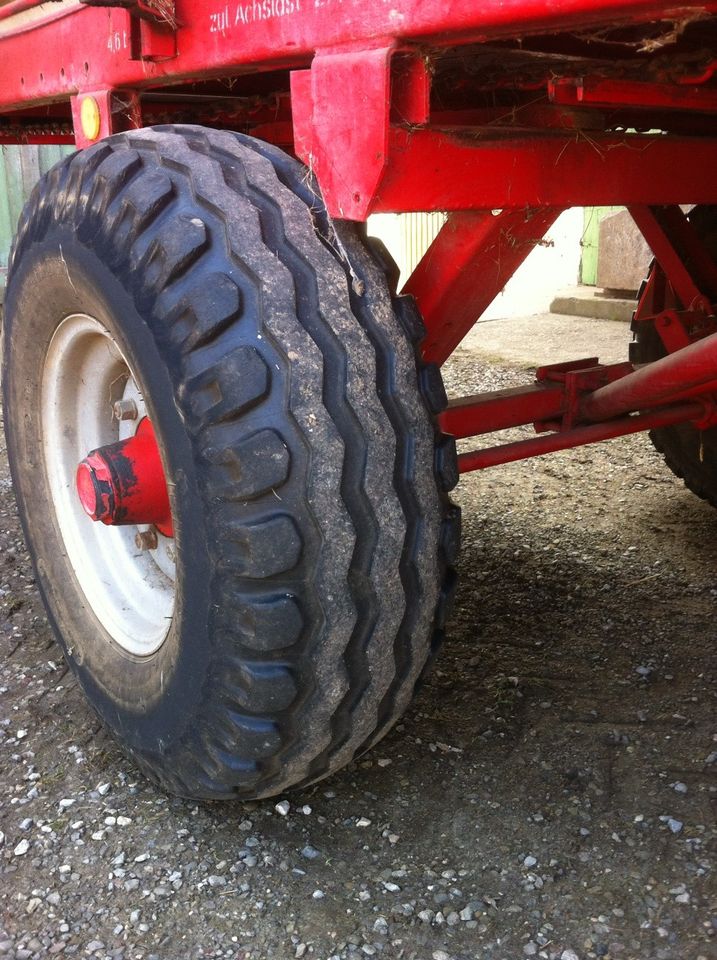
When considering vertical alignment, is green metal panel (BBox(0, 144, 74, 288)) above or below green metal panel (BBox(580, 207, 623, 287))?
above

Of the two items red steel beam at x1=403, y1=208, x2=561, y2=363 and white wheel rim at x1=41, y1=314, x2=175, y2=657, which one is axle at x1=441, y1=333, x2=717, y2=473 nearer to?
red steel beam at x1=403, y1=208, x2=561, y2=363

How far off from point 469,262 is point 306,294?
0.41m

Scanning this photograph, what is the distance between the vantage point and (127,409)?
2.51 m

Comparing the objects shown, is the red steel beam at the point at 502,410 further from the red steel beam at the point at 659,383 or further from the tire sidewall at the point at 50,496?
the tire sidewall at the point at 50,496

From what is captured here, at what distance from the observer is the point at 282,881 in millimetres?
2000

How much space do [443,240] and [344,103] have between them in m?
0.47

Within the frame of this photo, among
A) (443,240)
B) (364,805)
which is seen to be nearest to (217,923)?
(364,805)

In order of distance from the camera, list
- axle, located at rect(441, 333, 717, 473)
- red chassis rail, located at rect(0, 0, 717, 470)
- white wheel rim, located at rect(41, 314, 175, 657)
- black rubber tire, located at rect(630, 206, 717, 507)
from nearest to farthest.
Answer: red chassis rail, located at rect(0, 0, 717, 470), white wheel rim, located at rect(41, 314, 175, 657), axle, located at rect(441, 333, 717, 473), black rubber tire, located at rect(630, 206, 717, 507)

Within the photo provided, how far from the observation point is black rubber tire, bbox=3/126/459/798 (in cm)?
169

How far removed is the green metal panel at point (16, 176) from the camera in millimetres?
8000

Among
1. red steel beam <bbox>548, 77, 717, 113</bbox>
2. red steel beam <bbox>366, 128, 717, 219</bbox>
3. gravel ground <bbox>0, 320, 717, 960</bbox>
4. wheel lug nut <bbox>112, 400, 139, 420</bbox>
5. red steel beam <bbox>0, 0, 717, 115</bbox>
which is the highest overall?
red steel beam <bbox>0, 0, 717, 115</bbox>

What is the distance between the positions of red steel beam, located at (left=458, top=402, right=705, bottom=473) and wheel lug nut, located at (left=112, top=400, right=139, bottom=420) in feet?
2.71

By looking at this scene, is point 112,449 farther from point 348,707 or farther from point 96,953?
point 96,953

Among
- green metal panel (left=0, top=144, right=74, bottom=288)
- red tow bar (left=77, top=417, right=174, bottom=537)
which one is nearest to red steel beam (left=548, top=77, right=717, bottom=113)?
red tow bar (left=77, top=417, right=174, bottom=537)
